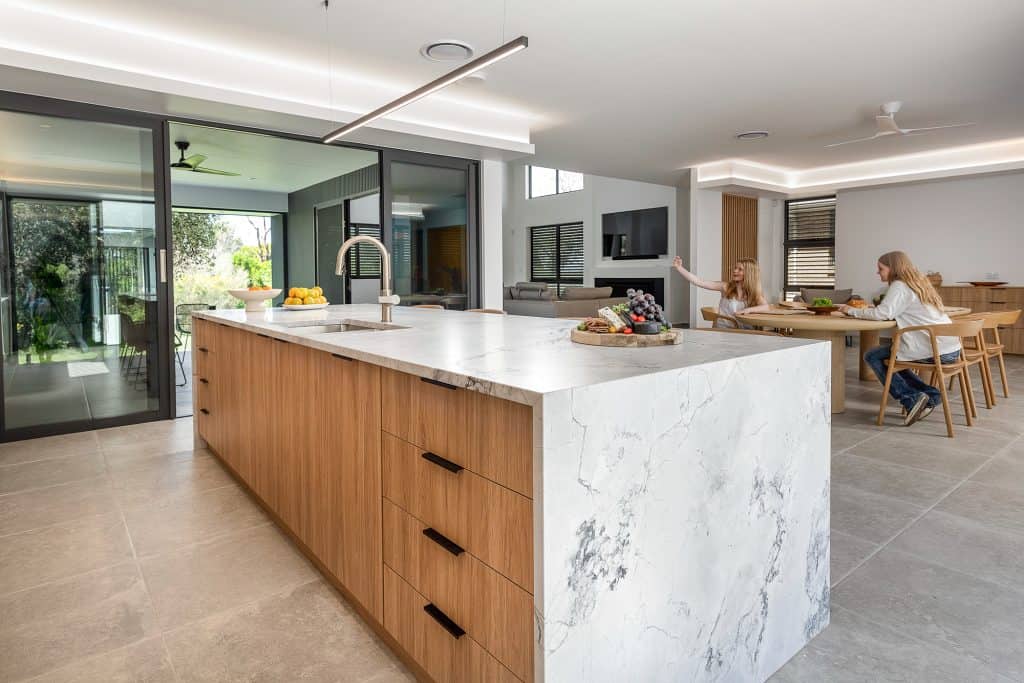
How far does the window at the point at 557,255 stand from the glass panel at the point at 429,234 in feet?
20.6

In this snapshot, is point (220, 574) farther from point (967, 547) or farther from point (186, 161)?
point (186, 161)

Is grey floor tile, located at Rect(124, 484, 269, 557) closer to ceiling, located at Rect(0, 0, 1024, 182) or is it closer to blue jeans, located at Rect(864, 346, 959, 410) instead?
ceiling, located at Rect(0, 0, 1024, 182)

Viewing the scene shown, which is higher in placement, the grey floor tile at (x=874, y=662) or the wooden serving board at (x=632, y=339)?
the wooden serving board at (x=632, y=339)

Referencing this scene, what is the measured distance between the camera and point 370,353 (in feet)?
5.11

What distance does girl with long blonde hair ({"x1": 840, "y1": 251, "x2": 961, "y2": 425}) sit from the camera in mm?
4078

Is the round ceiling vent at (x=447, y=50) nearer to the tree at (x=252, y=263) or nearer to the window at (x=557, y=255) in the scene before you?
A: the tree at (x=252, y=263)

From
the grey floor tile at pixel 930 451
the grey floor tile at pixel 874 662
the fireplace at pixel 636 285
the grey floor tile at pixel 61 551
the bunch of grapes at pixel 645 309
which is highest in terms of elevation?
the fireplace at pixel 636 285

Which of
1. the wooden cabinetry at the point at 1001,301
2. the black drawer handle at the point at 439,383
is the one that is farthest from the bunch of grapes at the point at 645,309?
the wooden cabinetry at the point at 1001,301

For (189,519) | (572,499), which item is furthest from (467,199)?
(572,499)

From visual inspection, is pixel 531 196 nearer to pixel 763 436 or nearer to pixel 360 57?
pixel 360 57

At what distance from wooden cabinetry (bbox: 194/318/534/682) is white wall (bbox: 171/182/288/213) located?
8.47 m

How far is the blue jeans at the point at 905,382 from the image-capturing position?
13.4ft

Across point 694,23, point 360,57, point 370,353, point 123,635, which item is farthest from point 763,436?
point 360,57

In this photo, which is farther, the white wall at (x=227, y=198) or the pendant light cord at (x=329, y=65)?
the white wall at (x=227, y=198)
